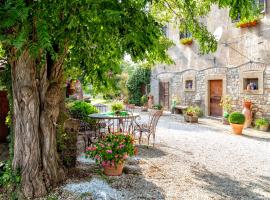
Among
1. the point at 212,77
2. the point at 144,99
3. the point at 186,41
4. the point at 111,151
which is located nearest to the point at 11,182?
the point at 111,151

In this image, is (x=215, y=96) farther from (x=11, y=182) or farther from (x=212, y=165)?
(x=11, y=182)

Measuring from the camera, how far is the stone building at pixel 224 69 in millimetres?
9087

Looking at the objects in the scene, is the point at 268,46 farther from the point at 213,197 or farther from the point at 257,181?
the point at 213,197

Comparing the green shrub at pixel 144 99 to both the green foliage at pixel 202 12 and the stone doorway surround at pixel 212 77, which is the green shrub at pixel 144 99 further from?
the green foliage at pixel 202 12

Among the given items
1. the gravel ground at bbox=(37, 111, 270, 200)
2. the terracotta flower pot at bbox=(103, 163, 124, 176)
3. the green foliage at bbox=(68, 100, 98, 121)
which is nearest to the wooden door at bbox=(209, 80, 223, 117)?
the gravel ground at bbox=(37, 111, 270, 200)

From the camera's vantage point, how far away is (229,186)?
4117 millimetres

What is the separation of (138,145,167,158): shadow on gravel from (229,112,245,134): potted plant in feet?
10.9

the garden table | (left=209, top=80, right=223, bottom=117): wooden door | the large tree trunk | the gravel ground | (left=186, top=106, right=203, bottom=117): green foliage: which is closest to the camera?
the large tree trunk

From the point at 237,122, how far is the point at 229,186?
Answer: 4.63m

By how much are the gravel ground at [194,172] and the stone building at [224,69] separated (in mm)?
2606

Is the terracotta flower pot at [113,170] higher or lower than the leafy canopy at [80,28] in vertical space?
lower

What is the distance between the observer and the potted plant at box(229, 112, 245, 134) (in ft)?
27.3

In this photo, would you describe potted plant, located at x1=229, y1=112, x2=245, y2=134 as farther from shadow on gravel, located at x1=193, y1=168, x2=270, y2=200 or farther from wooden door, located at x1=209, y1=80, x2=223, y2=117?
shadow on gravel, located at x1=193, y1=168, x2=270, y2=200

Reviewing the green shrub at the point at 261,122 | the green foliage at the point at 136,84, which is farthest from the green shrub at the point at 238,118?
the green foliage at the point at 136,84
